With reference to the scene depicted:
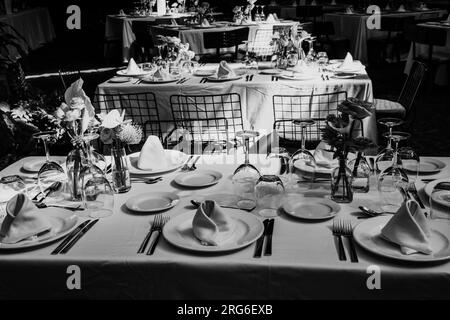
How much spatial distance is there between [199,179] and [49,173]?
24.4 inches

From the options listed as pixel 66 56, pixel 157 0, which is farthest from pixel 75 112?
pixel 66 56

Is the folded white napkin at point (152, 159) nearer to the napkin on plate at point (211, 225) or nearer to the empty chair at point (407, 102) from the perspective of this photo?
the napkin on plate at point (211, 225)

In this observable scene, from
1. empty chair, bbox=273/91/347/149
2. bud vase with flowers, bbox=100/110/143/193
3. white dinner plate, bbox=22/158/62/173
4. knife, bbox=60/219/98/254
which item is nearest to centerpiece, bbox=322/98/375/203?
bud vase with flowers, bbox=100/110/143/193

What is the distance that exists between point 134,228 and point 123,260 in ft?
0.68

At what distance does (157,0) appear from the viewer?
9641mm

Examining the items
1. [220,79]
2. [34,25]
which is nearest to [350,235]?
[220,79]

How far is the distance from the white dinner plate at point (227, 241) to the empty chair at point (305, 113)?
6.42 ft

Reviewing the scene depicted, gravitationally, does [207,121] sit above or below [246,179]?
below

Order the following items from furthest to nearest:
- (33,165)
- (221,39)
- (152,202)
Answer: (221,39) → (33,165) → (152,202)

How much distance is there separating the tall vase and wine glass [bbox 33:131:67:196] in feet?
0.75

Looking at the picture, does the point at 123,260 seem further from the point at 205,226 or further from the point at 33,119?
the point at 33,119

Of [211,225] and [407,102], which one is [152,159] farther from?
[407,102]

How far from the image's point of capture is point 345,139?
1682 mm

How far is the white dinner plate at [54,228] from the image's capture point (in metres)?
1.49
